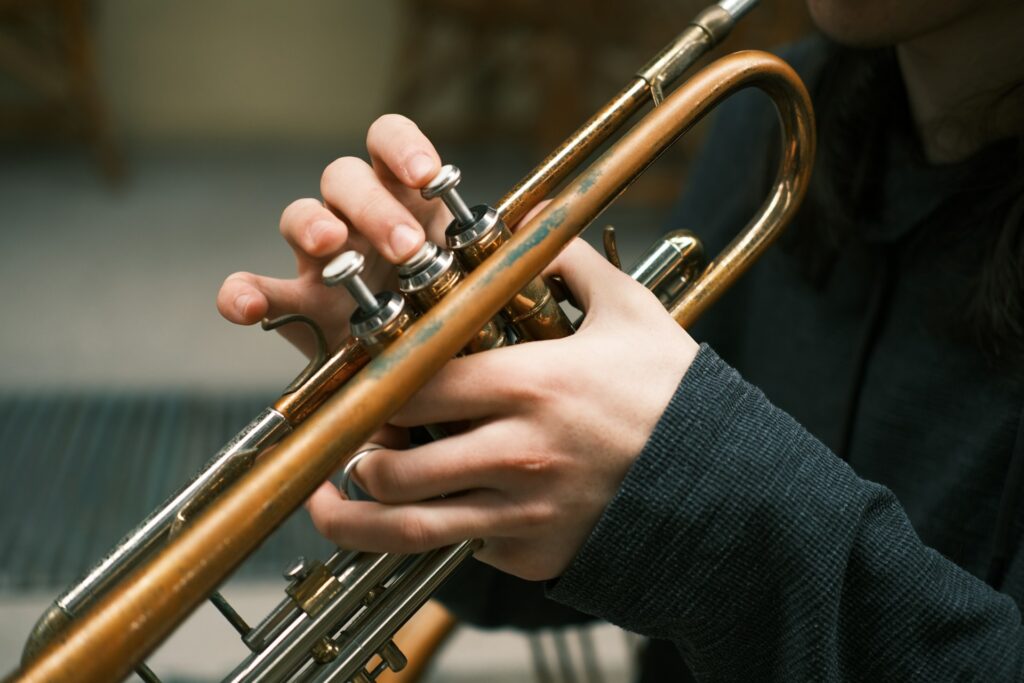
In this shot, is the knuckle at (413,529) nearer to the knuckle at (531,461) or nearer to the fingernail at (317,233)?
the knuckle at (531,461)

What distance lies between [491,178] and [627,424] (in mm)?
2402

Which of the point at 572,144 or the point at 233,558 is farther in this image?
the point at 572,144

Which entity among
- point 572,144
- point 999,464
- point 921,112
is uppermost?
point 572,144


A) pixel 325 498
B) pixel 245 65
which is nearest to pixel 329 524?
pixel 325 498

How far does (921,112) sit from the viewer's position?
708 mm

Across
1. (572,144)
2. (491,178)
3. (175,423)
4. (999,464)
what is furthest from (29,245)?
(999,464)

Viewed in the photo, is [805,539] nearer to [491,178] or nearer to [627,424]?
[627,424]

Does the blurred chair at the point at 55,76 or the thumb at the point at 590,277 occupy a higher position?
the blurred chair at the point at 55,76

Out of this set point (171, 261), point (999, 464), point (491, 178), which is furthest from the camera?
point (491, 178)

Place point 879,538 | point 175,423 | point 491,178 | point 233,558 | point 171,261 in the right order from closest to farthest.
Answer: point 233,558 → point 879,538 → point 175,423 → point 171,261 → point 491,178

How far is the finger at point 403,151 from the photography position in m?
0.49

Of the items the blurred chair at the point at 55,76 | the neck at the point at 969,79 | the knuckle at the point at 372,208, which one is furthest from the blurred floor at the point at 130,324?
the neck at the point at 969,79

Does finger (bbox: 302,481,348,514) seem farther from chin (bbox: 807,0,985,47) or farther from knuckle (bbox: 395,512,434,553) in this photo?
chin (bbox: 807,0,985,47)

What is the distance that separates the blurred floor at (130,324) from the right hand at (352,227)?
73 centimetres
